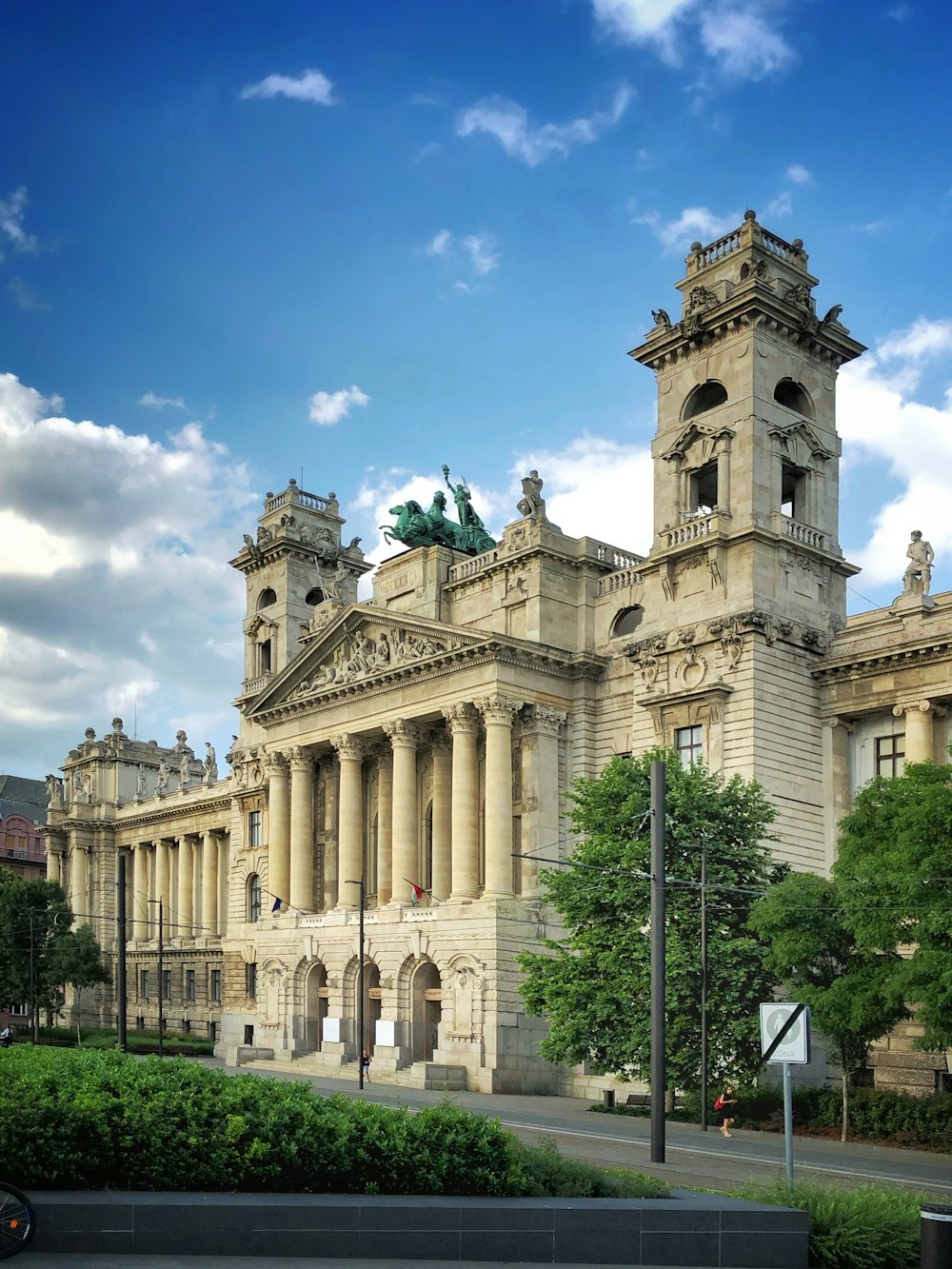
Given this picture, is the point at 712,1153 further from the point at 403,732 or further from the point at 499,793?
the point at 403,732

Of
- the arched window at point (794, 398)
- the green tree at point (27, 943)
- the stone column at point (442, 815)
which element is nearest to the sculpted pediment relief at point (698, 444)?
the arched window at point (794, 398)

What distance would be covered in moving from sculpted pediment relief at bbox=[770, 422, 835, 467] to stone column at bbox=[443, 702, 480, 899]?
16.7m

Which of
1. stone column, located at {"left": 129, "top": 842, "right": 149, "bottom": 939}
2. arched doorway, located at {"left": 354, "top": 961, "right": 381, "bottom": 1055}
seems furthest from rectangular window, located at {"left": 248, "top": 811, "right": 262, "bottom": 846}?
stone column, located at {"left": 129, "top": 842, "right": 149, "bottom": 939}

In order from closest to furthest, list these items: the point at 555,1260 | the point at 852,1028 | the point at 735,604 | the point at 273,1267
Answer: the point at 273,1267 < the point at 555,1260 < the point at 852,1028 < the point at 735,604

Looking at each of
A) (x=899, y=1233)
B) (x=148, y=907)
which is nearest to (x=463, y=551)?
(x=148, y=907)

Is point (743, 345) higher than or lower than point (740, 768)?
higher

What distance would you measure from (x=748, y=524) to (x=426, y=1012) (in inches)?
988

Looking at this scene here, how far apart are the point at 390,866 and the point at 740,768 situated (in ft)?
71.2

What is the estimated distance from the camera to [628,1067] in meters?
50.7

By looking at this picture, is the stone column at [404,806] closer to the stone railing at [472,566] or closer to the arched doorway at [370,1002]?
the arched doorway at [370,1002]

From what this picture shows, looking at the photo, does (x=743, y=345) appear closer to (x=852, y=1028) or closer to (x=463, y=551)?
(x=463, y=551)


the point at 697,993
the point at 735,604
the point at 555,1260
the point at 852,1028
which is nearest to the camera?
the point at 555,1260

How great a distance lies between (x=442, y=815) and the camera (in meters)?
67.3

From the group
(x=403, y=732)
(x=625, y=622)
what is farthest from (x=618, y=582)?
(x=403, y=732)
